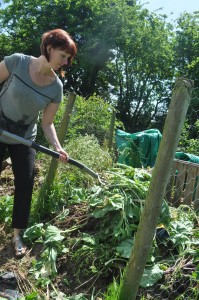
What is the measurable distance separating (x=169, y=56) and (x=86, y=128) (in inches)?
655

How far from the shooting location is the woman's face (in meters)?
2.76

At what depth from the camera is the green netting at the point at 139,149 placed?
Answer: 531 centimetres

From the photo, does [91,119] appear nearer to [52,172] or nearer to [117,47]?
[52,172]

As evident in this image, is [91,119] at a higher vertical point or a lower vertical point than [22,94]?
higher

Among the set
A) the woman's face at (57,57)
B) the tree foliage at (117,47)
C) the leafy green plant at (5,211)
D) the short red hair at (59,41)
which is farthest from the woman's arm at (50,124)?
the tree foliage at (117,47)

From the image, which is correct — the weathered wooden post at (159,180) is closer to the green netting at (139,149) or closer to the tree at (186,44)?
the green netting at (139,149)

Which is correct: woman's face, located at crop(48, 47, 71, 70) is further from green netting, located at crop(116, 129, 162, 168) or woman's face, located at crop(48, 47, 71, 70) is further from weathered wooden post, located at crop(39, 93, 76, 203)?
→ green netting, located at crop(116, 129, 162, 168)

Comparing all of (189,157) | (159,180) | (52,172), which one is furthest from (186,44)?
(159,180)

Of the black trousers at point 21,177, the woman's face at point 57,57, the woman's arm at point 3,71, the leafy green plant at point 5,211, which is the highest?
the woman's face at point 57,57

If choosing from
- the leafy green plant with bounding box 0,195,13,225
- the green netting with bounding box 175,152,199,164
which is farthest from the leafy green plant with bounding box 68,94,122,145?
the leafy green plant with bounding box 0,195,13,225

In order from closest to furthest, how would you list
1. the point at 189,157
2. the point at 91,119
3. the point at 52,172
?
the point at 52,172 → the point at 189,157 → the point at 91,119

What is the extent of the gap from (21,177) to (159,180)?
4.99 ft

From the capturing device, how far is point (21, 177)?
3.12 meters

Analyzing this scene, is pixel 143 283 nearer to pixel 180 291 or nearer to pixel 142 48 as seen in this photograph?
pixel 180 291
